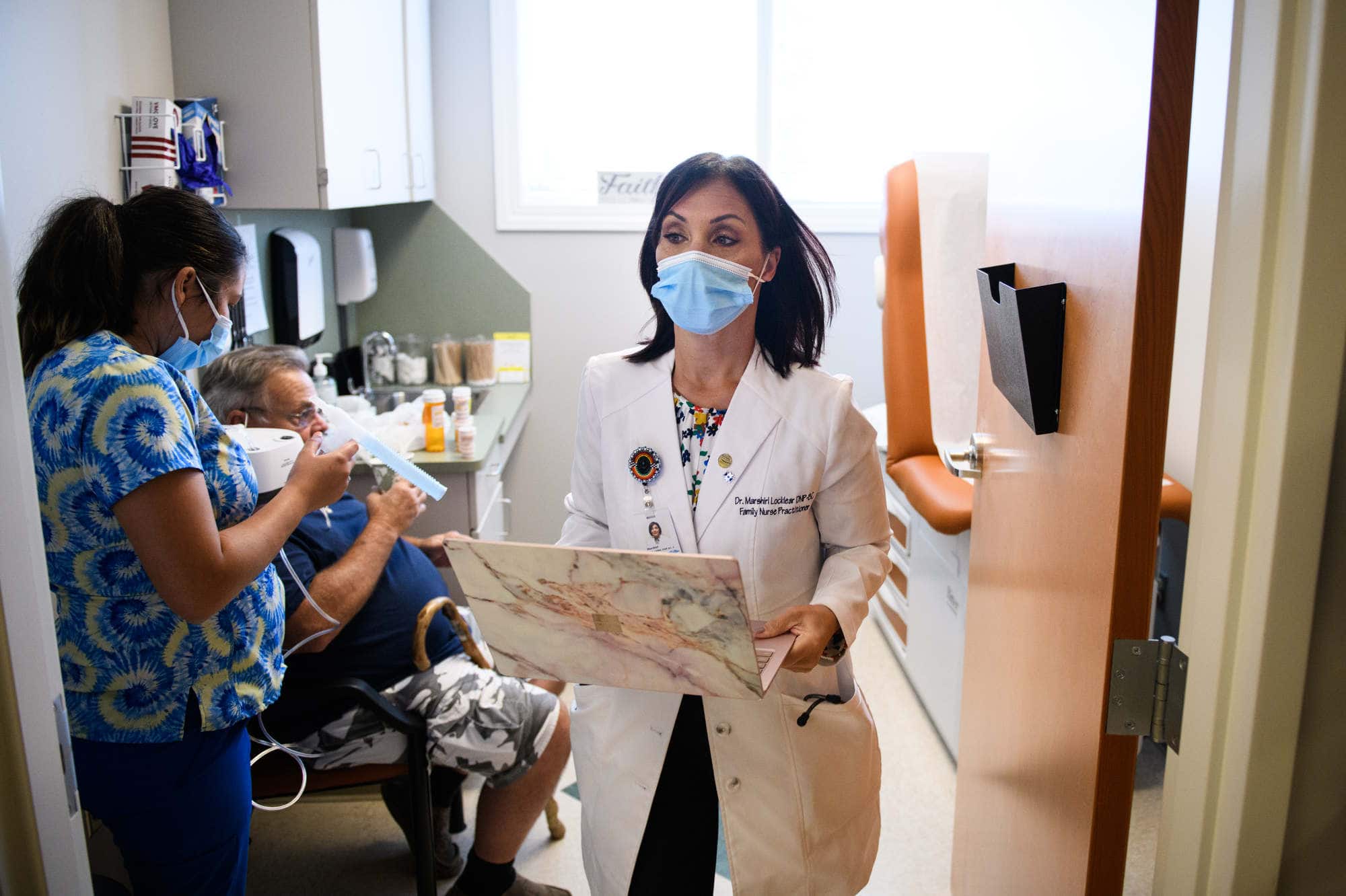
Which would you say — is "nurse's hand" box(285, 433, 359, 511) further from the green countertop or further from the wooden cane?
→ the green countertop

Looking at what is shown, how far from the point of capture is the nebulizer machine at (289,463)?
1892 mm

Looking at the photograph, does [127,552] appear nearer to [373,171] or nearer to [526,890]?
[526,890]

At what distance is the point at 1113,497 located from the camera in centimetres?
113

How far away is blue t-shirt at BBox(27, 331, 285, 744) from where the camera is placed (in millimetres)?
1351

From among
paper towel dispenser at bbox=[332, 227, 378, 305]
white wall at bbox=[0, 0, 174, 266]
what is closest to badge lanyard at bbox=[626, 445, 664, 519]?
white wall at bbox=[0, 0, 174, 266]

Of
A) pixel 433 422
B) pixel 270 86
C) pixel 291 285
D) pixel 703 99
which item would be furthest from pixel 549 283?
pixel 270 86

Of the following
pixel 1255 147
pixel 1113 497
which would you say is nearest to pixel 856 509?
pixel 1113 497

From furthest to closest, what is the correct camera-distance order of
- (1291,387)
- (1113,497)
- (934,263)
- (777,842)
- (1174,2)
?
(934,263), (777,842), (1113,497), (1174,2), (1291,387)

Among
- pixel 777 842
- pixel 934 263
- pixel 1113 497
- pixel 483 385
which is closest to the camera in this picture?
pixel 1113 497

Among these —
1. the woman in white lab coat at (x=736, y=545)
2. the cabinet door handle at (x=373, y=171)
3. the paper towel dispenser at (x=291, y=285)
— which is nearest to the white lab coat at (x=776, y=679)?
the woman in white lab coat at (x=736, y=545)

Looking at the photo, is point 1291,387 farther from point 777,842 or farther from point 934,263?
point 934,263

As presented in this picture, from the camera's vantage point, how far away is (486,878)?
86.6 inches

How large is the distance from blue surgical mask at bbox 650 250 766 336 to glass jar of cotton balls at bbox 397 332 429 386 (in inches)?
105

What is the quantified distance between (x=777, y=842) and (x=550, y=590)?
20.1 inches
